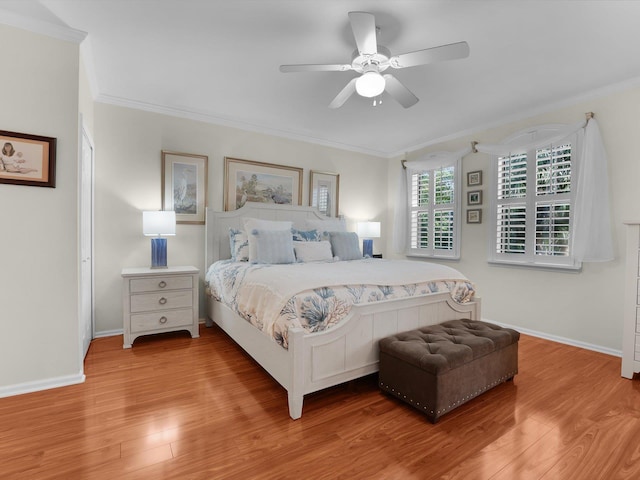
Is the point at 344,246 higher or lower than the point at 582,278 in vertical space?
higher

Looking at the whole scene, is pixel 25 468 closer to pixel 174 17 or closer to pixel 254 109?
pixel 174 17

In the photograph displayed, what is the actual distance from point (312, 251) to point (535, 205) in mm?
2548

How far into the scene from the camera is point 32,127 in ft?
7.19

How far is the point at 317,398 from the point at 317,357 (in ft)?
1.26

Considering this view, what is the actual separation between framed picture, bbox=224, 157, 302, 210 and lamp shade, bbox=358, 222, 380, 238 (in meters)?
1.08

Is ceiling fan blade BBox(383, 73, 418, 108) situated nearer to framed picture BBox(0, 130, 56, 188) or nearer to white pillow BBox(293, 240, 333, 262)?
white pillow BBox(293, 240, 333, 262)

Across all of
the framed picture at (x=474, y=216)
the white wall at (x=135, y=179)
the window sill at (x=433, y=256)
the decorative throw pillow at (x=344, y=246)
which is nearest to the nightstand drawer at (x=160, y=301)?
the white wall at (x=135, y=179)

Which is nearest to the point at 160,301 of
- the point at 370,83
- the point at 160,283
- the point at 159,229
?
the point at 160,283

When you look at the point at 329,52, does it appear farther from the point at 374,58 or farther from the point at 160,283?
the point at 160,283

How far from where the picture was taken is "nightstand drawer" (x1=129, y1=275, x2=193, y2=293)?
120 inches

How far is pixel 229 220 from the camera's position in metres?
3.90

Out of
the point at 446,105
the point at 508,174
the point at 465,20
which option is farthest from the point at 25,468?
the point at 508,174

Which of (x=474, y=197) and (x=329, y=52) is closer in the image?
(x=329, y=52)

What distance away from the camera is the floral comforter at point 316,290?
6.49 feet
